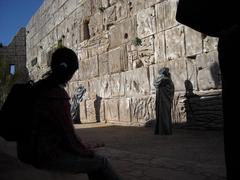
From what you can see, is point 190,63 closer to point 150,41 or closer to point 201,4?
point 150,41

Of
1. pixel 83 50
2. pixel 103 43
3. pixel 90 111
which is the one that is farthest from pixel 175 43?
pixel 83 50

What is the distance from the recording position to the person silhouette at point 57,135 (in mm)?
2107

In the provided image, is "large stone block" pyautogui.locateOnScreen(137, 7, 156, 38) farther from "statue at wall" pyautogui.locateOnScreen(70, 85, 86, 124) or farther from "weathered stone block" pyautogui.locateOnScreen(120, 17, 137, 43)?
"statue at wall" pyautogui.locateOnScreen(70, 85, 86, 124)

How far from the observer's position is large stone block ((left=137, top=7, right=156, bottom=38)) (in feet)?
35.4

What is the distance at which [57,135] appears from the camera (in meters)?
2.15

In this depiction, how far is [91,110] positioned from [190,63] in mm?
5730

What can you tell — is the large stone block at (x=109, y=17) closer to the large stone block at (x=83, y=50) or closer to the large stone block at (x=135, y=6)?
the large stone block at (x=135, y=6)

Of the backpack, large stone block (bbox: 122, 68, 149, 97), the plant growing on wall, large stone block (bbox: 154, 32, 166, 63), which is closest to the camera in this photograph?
the backpack

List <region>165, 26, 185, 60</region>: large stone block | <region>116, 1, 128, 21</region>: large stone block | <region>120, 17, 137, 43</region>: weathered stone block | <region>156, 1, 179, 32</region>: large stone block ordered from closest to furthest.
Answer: <region>165, 26, 185, 60</region>: large stone block → <region>156, 1, 179, 32</region>: large stone block → <region>120, 17, 137, 43</region>: weathered stone block → <region>116, 1, 128, 21</region>: large stone block

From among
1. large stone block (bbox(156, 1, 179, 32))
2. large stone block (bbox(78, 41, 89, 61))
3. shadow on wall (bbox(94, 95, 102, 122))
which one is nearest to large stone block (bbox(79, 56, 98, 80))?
large stone block (bbox(78, 41, 89, 61))

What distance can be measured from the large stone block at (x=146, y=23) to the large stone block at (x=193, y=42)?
1.52 meters

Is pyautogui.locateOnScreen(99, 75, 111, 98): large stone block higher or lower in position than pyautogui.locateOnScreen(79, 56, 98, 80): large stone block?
lower

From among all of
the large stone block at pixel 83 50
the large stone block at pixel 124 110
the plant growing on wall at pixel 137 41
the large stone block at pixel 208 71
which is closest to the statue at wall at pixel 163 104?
the large stone block at pixel 208 71

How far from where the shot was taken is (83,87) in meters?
14.9
